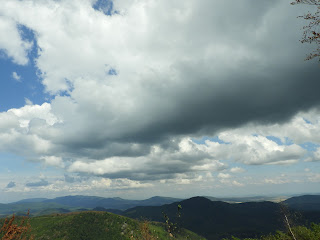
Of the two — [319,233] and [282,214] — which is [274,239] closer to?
[319,233]

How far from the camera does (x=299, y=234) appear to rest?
8738cm

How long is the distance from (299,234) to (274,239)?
9.92 meters

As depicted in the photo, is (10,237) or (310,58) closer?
(10,237)

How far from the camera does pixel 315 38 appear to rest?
40.8ft

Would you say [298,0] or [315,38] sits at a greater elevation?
[298,0]

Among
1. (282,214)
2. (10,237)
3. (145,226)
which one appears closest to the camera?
(10,237)

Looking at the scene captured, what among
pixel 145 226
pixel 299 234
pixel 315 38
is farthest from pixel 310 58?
pixel 299 234

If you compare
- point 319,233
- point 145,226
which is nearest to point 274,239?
point 319,233

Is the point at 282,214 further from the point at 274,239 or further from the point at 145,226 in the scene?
the point at 145,226

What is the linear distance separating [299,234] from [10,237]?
4283 inches

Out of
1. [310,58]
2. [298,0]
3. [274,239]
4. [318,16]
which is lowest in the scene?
[274,239]

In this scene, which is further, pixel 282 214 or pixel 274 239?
pixel 274 239

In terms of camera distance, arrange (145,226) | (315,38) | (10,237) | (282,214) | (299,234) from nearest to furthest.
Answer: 1. (10,237)
2. (315,38)
3. (145,226)
4. (282,214)
5. (299,234)

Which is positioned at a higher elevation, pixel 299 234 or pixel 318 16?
pixel 318 16
